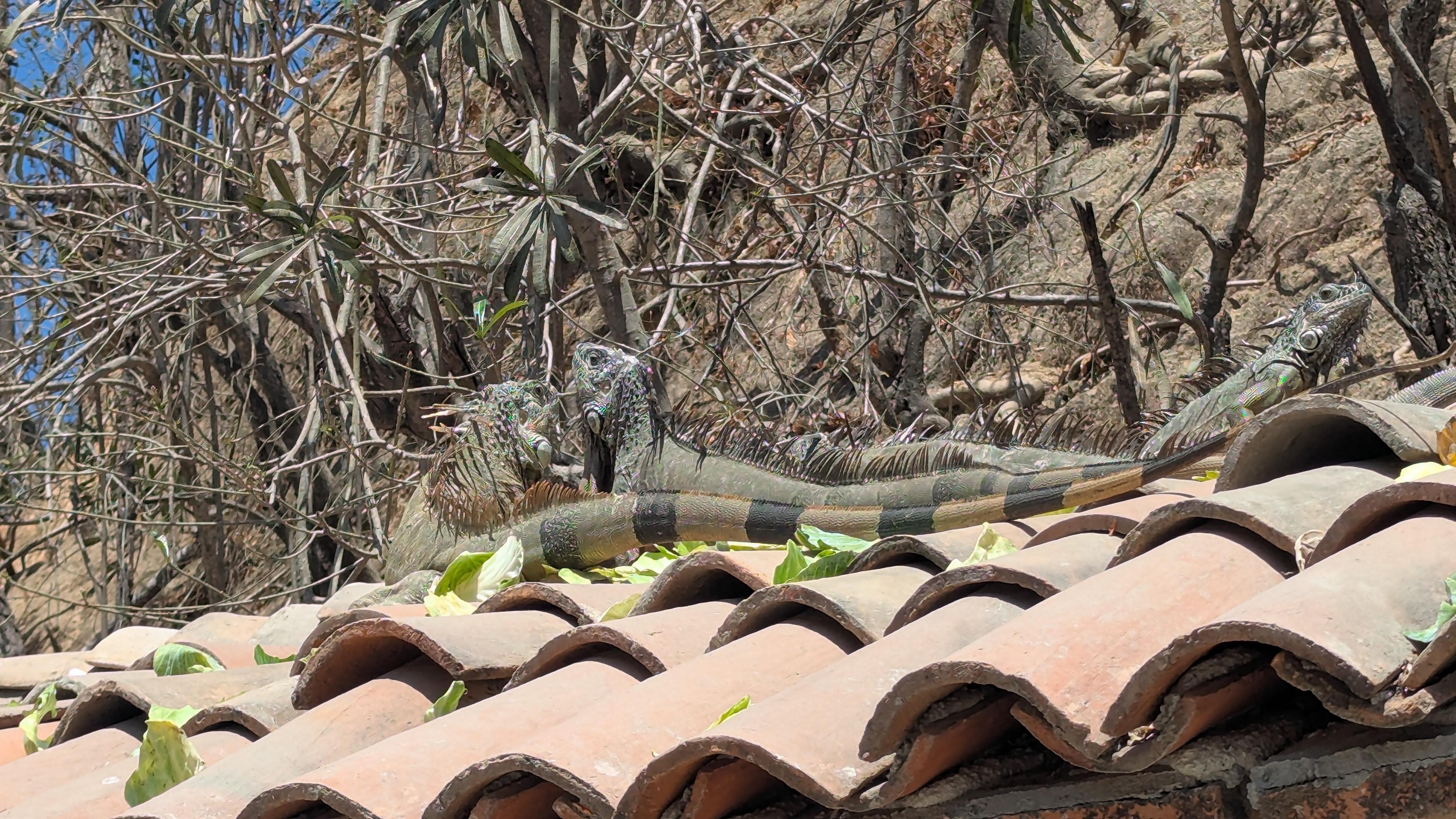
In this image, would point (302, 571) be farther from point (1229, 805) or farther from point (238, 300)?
point (1229, 805)

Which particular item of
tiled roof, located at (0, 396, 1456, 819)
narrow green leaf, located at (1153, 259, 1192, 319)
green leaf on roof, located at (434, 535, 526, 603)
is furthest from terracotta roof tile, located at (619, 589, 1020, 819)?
narrow green leaf, located at (1153, 259, 1192, 319)

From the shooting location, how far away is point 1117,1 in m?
4.92

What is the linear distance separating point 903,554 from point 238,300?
699 cm

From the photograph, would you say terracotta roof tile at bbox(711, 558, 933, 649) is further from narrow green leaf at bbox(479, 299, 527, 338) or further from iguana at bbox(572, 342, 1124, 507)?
narrow green leaf at bbox(479, 299, 527, 338)

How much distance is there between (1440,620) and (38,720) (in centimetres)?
335

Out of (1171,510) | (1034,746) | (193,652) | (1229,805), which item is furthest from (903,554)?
(193,652)

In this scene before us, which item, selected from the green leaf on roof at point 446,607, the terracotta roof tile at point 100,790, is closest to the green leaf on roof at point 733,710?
the terracotta roof tile at point 100,790

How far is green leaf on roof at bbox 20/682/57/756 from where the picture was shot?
350 cm

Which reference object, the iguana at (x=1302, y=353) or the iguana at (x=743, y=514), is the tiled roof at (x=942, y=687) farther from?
the iguana at (x=1302, y=353)

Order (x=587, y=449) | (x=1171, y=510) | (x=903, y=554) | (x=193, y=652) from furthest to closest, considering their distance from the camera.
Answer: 1. (x=587, y=449)
2. (x=193, y=652)
3. (x=903, y=554)
4. (x=1171, y=510)

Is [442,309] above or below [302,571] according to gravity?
above

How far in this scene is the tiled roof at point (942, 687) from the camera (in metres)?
1.62

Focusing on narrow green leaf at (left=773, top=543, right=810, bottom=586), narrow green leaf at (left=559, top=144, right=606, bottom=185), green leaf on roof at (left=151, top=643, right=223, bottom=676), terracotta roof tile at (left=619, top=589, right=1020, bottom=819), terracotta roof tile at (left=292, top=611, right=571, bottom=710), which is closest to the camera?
terracotta roof tile at (left=619, top=589, right=1020, bottom=819)

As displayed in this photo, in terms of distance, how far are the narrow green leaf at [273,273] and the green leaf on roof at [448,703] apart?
2.32 metres
